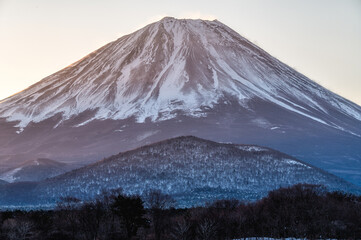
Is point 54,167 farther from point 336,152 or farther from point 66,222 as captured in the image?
point 66,222

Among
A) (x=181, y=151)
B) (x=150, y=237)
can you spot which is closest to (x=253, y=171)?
(x=181, y=151)

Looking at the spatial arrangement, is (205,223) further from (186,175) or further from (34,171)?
(34,171)

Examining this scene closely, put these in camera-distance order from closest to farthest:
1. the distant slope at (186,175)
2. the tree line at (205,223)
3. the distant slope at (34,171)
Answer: the tree line at (205,223)
the distant slope at (186,175)
the distant slope at (34,171)

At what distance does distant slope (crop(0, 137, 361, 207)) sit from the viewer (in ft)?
344

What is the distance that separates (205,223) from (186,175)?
186 ft

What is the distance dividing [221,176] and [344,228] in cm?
5639

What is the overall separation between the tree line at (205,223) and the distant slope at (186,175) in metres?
32.1

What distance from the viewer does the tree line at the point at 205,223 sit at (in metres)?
54.0

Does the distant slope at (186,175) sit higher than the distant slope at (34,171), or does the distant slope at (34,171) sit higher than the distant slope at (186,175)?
the distant slope at (34,171)

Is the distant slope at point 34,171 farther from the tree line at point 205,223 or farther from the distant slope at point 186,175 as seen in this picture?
the tree line at point 205,223

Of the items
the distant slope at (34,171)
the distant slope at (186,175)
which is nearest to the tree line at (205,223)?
the distant slope at (186,175)

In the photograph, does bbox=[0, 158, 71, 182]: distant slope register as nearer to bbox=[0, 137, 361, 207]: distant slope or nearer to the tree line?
bbox=[0, 137, 361, 207]: distant slope

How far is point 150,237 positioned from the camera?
57562 millimetres

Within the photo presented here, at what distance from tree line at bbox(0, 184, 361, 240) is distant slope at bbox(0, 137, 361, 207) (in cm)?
3210
